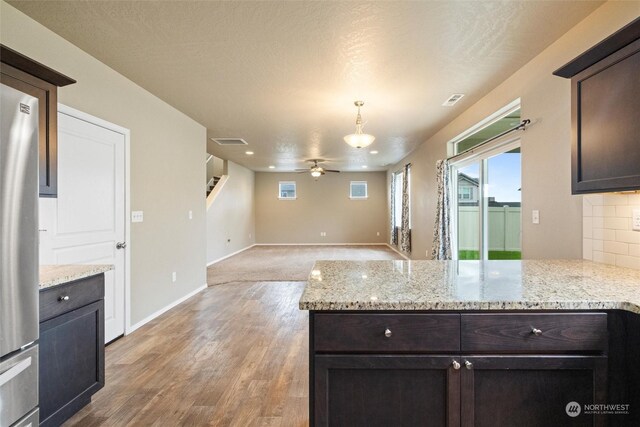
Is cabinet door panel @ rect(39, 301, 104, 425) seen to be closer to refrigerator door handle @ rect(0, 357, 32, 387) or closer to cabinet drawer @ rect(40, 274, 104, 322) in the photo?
cabinet drawer @ rect(40, 274, 104, 322)

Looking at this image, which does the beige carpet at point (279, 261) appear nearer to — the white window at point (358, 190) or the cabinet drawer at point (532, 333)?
the white window at point (358, 190)

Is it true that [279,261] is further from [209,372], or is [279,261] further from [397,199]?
[209,372]

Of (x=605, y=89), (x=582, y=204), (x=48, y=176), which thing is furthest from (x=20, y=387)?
(x=582, y=204)

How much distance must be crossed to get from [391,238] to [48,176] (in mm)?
9105

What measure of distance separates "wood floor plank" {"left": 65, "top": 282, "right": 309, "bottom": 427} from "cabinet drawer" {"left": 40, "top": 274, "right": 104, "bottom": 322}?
0.75 metres

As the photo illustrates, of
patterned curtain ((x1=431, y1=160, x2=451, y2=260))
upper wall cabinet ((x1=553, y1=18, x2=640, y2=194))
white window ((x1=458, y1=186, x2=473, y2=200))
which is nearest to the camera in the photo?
upper wall cabinet ((x1=553, y1=18, x2=640, y2=194))

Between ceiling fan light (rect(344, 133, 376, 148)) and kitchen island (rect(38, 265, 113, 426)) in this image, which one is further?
ceiling fan light (rect(344, 133, 376, 148))

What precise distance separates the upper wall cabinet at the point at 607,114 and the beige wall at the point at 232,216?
680cm

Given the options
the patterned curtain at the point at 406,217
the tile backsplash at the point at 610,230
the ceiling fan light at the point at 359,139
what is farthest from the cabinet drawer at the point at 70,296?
the patterned curtain at the point at 406,217

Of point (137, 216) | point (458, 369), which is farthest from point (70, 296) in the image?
point (458, 369)

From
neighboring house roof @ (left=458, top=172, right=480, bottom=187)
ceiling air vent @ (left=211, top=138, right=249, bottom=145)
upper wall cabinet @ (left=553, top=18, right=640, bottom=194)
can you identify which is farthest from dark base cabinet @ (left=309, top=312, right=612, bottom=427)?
ceiling air vent @ (left=211, top=138, right=249, bottom=145)

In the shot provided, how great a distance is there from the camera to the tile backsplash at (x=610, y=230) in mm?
1793

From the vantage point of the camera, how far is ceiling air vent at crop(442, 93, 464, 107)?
351cm

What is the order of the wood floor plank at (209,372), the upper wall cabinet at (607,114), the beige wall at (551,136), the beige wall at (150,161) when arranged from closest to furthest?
the upper wall cabinet at (607,114) < the wood floor plank at (209,372) < the beige wall at (551,136) < the beige wall at (150,161)
